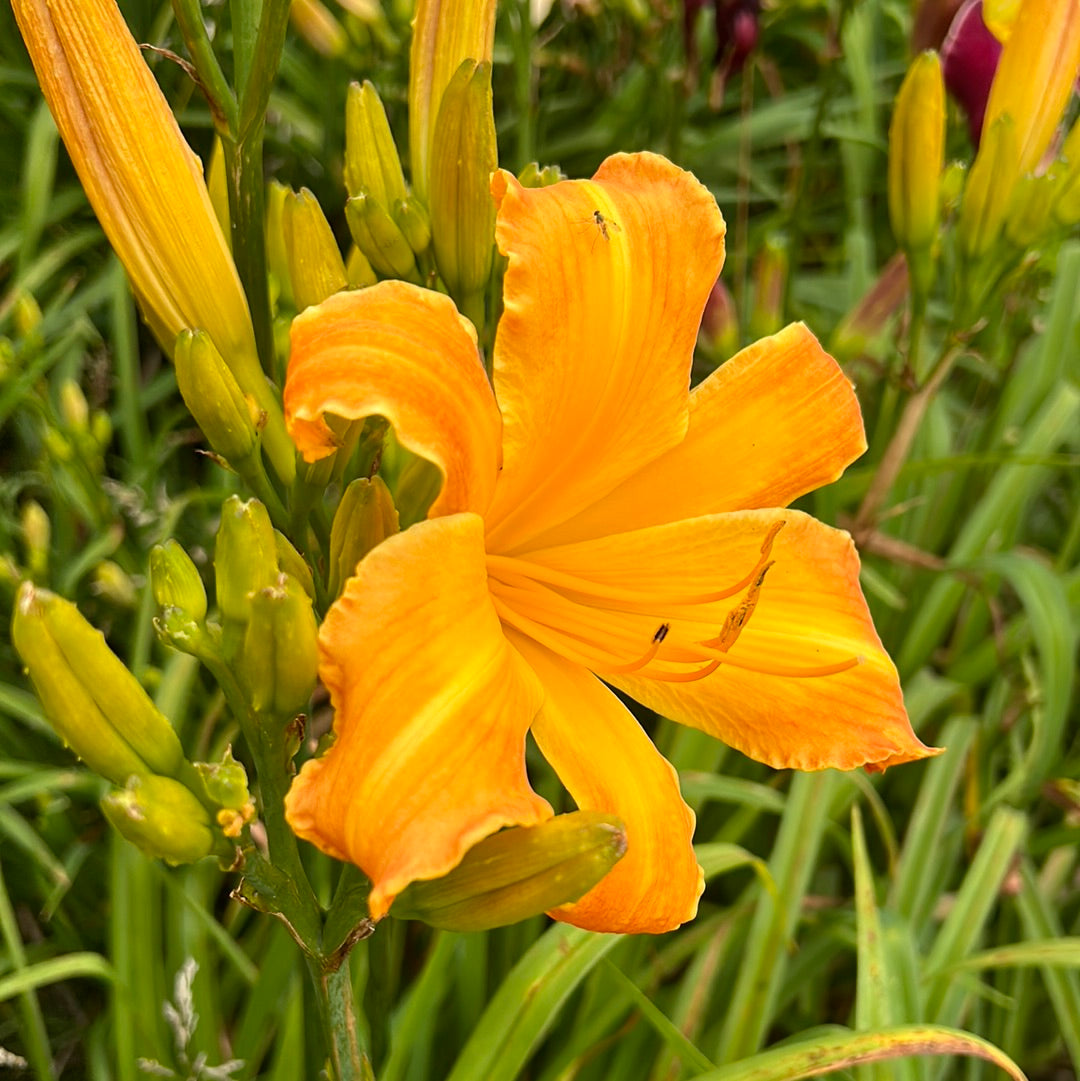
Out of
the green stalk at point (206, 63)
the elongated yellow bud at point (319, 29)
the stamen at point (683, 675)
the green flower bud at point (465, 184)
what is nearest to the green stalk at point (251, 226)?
the green stalk at point (206, 63)

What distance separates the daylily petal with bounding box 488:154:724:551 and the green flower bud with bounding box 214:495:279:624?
0.53 feet

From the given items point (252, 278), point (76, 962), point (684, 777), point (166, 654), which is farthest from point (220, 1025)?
point (252, 278)

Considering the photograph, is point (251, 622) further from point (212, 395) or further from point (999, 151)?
point (999, 151)

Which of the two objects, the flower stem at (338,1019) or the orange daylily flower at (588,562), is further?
the flower stem at (338,1019)

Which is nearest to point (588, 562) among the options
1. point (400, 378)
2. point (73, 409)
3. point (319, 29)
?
point (400, 378)

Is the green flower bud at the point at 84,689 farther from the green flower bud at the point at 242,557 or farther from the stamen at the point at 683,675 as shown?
the stamen at the point at 683,675

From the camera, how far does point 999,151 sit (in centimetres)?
123

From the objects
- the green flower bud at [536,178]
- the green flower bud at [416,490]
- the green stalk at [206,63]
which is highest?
the green stalk at [206,63]

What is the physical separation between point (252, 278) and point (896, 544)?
1.20 m

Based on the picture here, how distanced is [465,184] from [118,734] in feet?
1.41

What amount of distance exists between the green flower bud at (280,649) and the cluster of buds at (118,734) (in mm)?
50

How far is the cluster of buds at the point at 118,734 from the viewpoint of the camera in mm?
631

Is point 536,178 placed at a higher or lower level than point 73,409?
higher

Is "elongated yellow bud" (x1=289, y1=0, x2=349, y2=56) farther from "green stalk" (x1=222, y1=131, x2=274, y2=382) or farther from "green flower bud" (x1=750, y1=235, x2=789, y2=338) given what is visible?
"green stalk" (x1=222, y1=131, x2=274, y2=382)
